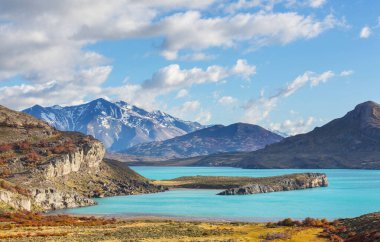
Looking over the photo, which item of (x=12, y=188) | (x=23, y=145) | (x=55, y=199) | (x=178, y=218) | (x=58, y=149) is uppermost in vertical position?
(x=23, y=145)

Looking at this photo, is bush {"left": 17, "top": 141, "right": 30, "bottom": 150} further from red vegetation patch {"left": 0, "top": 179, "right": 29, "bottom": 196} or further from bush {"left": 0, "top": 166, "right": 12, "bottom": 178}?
red vegetation patch {"left": 0, "top": 179, "right": 29, "bottom": 196}

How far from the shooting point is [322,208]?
12912 centimetres

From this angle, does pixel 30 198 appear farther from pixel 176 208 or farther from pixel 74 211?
pixel 176 208

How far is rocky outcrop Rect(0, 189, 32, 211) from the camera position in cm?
10885

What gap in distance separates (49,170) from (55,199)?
18.9 meters

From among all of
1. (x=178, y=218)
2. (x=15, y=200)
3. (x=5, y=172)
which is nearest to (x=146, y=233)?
(x=178, y=218)

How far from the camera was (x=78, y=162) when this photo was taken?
174 metres

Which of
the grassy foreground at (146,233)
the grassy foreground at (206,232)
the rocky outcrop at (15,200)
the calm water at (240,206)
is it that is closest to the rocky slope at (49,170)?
the rocky outcrop at (15,200)

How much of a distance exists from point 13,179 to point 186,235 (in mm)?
79507

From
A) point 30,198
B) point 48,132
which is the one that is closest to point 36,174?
point 30,198

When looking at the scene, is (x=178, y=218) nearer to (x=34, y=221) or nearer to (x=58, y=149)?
(x=34, y=221)

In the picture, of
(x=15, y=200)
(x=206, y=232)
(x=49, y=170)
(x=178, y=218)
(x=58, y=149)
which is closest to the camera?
(x=206, y=232)

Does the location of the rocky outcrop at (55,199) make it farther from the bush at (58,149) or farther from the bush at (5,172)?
the bush at (58,149)

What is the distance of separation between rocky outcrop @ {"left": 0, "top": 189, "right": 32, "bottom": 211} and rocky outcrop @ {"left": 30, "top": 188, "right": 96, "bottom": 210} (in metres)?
8.81
